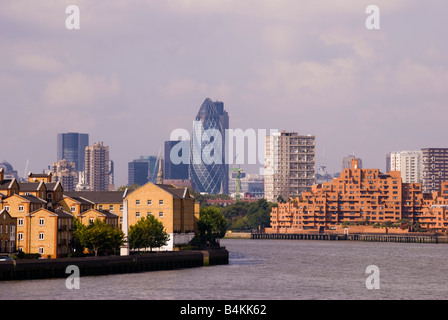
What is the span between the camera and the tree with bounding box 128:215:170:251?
141 m

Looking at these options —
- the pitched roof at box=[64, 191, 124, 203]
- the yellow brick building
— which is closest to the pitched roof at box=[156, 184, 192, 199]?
the yellow brick building

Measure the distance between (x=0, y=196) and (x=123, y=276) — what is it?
23447 millimetres

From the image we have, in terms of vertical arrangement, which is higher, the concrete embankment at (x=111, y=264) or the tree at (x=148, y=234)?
the tree at (x=148, y=234)

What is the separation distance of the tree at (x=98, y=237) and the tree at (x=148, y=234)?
221 inches

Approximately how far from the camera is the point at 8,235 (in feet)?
409

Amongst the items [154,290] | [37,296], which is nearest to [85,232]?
[154,290]

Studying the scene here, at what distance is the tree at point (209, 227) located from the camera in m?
174

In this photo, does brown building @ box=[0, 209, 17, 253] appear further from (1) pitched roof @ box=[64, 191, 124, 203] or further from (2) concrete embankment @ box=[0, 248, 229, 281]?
(1) pitched roof @ box=[64, 191, 124, 203]

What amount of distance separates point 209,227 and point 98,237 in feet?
151

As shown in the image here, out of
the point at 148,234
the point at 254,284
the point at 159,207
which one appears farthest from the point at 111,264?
the point at 159,207

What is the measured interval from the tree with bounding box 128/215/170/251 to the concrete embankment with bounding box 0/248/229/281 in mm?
4153

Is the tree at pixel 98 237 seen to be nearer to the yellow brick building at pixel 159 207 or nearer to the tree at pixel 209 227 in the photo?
the yellow brick building at pixel 159 207

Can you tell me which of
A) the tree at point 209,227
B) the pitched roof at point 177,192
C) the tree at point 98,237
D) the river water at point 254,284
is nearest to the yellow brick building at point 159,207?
the pitched roof at point 177,192
